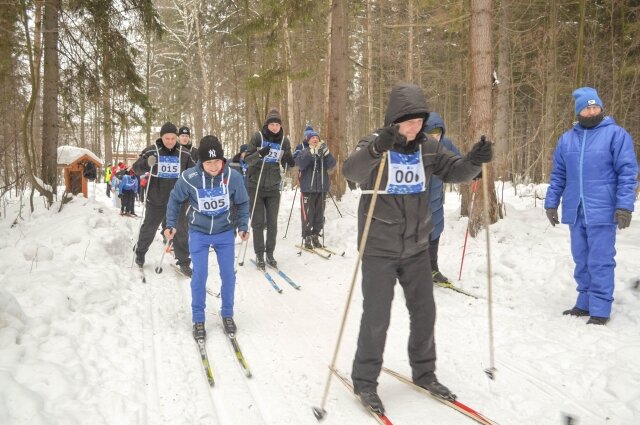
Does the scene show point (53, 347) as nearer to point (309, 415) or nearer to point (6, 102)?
point (309, 415)

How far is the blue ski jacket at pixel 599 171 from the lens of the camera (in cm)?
419

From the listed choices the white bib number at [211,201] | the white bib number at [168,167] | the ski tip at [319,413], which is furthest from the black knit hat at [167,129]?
the ski tip at [319,413]

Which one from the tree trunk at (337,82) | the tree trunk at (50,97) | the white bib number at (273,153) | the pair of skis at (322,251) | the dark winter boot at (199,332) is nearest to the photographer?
the dark winter boot at (199,332)

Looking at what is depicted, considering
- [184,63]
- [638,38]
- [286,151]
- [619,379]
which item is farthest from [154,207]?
[184,63]

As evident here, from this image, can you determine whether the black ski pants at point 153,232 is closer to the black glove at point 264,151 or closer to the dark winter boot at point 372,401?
the black glove at point 264,151

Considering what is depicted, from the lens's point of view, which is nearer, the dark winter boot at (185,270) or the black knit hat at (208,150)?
the black knit hat at (208,150)

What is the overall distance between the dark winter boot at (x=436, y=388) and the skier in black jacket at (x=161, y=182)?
4.67 m

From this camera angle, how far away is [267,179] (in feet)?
24.3

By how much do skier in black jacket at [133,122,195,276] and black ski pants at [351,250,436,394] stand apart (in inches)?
177

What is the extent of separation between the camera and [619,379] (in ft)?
11.0

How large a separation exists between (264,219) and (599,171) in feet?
16.6

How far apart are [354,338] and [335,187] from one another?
7451 mm

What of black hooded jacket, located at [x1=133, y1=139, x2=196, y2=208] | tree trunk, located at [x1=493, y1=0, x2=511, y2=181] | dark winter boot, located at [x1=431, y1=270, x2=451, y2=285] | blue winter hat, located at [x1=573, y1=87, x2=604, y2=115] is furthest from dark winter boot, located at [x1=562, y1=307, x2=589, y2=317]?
tree trunk, located at [x1=493, y1=0, x2=511, y2=181]

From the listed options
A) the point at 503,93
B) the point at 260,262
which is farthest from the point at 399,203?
the point at 503,93
